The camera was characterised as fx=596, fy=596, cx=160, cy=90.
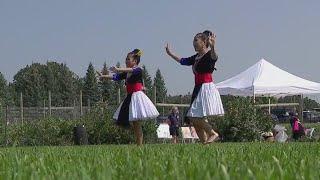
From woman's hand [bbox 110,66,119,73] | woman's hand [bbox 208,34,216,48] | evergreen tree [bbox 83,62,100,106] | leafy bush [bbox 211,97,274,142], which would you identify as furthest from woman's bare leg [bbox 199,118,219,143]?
evergreen tree [bbox 83,62,100,106]

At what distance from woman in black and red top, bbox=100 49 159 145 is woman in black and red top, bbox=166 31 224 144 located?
4.67ft

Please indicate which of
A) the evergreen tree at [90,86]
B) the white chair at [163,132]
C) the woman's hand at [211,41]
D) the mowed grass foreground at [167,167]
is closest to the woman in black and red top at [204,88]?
the woman's hand at [211,41]

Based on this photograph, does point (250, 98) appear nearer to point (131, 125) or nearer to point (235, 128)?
point (235, 128)

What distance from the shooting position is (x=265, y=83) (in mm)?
21625

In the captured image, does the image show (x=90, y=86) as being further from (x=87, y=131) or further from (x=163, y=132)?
(x=87, y=131)

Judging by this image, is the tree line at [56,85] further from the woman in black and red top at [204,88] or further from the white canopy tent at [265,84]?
the woman in black and red top at [204,88]

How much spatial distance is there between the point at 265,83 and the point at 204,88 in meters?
12.9

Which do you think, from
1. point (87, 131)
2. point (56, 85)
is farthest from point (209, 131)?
point (56, 85)

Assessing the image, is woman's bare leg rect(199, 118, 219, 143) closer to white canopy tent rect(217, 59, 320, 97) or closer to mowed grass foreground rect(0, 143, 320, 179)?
mowed grass foreground rect(0, 143, 320, 179)

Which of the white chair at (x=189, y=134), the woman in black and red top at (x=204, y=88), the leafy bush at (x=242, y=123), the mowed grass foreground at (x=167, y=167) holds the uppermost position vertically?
the woman in black and red top at (x=204, y=88)

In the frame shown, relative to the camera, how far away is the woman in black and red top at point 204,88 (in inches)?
356

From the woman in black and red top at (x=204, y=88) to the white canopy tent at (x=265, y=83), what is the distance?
39.3 ft

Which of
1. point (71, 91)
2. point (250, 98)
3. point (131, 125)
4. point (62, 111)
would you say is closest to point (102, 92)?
point (71, 91)

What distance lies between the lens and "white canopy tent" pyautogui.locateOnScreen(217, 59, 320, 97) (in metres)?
21.3
